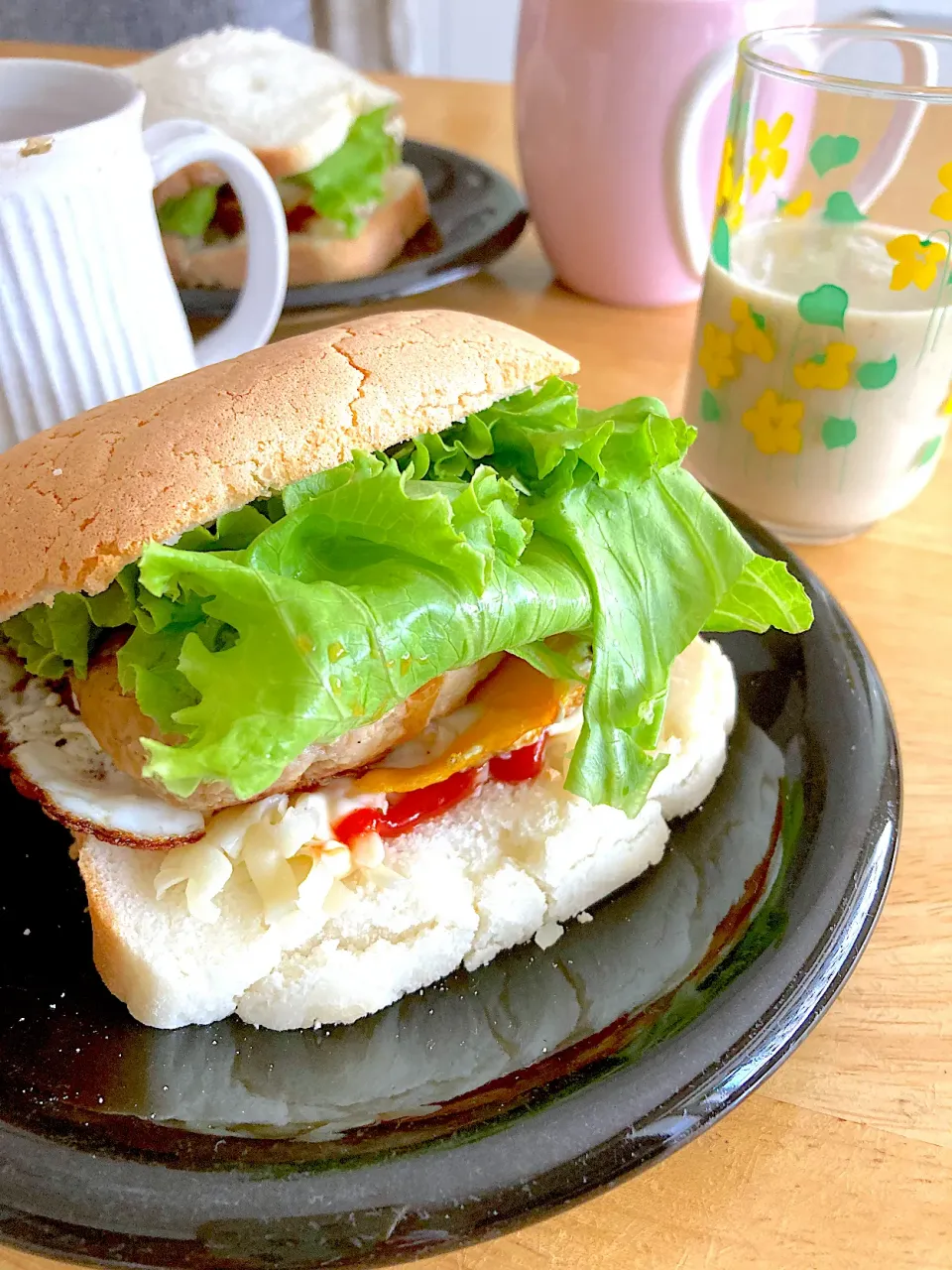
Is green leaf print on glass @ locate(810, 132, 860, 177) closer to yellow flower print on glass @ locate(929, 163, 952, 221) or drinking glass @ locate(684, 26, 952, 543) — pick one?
drinking glass @ locate(684, 26, 952, 543)

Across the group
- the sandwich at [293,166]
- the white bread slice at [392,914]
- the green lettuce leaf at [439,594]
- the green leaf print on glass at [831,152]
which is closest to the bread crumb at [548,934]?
the white bread slice at [392,914]

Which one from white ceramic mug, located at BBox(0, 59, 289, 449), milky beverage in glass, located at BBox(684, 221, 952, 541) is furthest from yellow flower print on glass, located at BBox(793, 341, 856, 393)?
white ceramic mug, located at BBox(0, 59, 289, 449)

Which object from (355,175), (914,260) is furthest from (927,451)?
(355,175)

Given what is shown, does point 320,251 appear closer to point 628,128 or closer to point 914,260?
point 628,128

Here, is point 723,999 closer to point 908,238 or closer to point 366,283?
point 908,238

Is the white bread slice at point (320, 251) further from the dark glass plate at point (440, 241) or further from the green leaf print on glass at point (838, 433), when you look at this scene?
the green leaf print on glass at point (838, 433)

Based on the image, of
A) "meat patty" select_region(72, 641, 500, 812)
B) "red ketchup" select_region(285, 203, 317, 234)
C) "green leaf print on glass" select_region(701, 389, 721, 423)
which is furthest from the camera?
"red ketchup" select_region(285, 203, 317, 234)

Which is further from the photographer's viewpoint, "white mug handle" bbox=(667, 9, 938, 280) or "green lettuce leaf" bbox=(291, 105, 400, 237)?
"green lettuce leaf" bbox=(291, 105, 400, 237)
